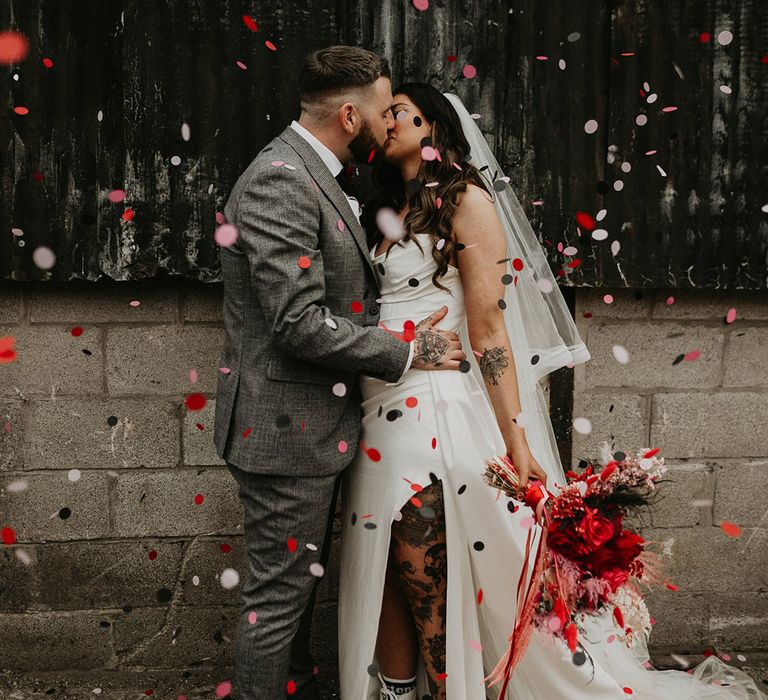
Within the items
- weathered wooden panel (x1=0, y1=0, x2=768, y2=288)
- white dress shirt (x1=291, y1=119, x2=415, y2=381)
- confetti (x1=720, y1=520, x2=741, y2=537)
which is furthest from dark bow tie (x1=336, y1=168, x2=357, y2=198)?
confetti (x1=720, y1=520, x2=741, y2=537)

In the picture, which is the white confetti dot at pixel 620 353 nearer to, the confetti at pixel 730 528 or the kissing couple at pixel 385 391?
the kissing couple at pixel 385 391

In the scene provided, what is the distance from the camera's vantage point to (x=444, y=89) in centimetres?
305

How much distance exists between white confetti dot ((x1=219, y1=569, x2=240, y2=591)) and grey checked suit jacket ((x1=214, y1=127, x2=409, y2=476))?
94 cm

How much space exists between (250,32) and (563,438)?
1872 mm

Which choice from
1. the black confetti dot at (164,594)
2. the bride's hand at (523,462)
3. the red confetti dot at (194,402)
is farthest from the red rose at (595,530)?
the black confetti dot at (164,594)

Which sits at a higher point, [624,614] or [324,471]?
[324,471]

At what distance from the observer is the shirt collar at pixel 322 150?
246 cm

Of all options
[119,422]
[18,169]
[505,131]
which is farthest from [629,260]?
[18,169]

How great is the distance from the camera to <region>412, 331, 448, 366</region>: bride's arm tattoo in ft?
8.17

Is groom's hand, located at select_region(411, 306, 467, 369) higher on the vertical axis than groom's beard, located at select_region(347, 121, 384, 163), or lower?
lower

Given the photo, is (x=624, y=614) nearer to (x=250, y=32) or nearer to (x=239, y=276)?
(x=239, y=276)

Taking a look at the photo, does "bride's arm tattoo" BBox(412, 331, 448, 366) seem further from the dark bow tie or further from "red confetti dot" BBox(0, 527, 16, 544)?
"red confetti dot" BBox(0, 527, 16, 544)

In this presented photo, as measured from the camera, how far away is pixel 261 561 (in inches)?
96.1

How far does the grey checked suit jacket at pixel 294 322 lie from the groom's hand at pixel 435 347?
112 mm
